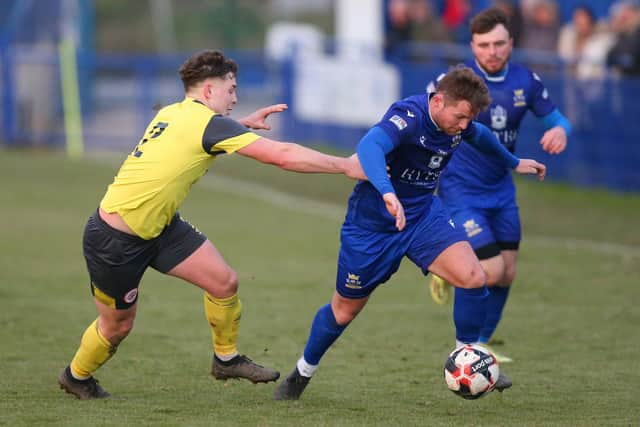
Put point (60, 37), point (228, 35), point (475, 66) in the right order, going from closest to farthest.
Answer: point (475, 66) → point (60, 37) → point (228, 35)

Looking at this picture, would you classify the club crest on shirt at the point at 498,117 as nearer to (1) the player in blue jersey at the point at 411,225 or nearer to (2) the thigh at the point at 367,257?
(1) the player in blue jersey at the point at 411,225

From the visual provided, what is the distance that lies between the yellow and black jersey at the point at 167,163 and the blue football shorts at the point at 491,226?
230cm

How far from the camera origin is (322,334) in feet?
22.3

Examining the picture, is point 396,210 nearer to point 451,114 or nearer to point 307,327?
point 451,114

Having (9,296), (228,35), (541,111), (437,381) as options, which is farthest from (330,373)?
(228,35)

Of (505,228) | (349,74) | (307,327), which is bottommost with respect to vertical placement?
(349,74)

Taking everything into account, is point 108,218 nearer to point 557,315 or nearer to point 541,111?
point 541,111

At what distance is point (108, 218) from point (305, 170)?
3.81 ft

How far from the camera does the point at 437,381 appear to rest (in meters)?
7.35

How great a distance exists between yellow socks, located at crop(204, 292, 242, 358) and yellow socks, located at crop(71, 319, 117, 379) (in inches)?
23.0

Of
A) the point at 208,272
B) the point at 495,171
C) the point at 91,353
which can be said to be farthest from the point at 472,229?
the point at 91,353

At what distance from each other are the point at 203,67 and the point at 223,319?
143 cm

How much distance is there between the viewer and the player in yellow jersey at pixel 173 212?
20.4 feet

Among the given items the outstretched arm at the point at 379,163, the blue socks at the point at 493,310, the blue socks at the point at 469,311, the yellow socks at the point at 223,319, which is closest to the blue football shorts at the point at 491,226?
the blue socks at the point at 493,310
